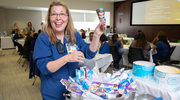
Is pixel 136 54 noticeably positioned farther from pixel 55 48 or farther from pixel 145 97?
pixel 55 48

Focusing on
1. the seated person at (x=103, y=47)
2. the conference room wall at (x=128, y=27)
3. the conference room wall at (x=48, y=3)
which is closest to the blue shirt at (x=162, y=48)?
the seated person at (x=103, y=47)

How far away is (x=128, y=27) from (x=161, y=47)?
7387 mm

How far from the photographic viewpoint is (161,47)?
4.17 meters

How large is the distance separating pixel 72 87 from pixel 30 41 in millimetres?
4491

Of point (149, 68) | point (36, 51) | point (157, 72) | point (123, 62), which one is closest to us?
Answer: point (36, 51)

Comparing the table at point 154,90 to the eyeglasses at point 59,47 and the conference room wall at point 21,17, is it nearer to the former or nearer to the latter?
the eyeglasses at point 59,47

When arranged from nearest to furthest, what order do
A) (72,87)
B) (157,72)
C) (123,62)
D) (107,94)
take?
(107,94), (72,87), (157,72), (123,62)

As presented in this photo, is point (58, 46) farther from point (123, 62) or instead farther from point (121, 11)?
point (121, 11)


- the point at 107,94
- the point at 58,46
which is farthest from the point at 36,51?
the point at 107,94

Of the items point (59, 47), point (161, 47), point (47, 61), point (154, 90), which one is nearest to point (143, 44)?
point (161, 47)

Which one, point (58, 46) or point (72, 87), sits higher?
point (58, 46)

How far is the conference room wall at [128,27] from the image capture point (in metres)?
8.79

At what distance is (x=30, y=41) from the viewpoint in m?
4.92

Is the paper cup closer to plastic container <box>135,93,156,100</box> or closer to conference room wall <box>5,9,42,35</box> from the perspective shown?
plastic container <box>135,93,156,100</box>
